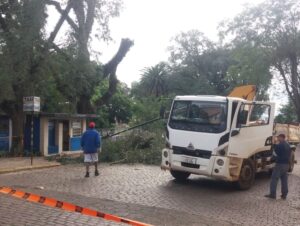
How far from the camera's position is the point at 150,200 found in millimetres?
10938

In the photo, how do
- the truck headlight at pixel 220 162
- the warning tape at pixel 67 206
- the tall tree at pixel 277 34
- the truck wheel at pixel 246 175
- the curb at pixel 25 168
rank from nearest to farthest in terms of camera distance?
1. the warning tape at pixel 67 206
2. the truck headlight at pixel 220 162
3. the truck wheel at pixel 246 175
4. the curb at pixel 25 168
5. the tall tree at pixel 277 34

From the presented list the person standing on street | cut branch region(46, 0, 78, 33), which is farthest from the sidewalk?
cut branch region(46, 0, 78, 33)

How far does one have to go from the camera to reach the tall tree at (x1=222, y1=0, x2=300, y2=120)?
41156 mm

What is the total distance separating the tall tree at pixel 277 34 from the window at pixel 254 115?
2816cm

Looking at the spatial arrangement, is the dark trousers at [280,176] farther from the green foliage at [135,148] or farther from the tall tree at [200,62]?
the tall tree at [200,62]

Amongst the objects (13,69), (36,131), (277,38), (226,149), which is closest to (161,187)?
(226,149)

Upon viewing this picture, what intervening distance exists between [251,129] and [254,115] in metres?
0.71

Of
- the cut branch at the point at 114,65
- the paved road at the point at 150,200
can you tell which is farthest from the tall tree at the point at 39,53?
the paved road at the point at 150,200

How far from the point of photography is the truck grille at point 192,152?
12609mm

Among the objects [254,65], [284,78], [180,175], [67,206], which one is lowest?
[180,175]

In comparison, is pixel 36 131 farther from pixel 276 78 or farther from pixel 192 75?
pixel 192 75

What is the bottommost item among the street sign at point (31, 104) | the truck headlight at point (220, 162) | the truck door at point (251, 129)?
the truck headlight at point (220, 162)

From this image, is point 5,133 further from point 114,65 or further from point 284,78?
point 284,78

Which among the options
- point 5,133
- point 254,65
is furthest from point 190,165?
point 254,65
